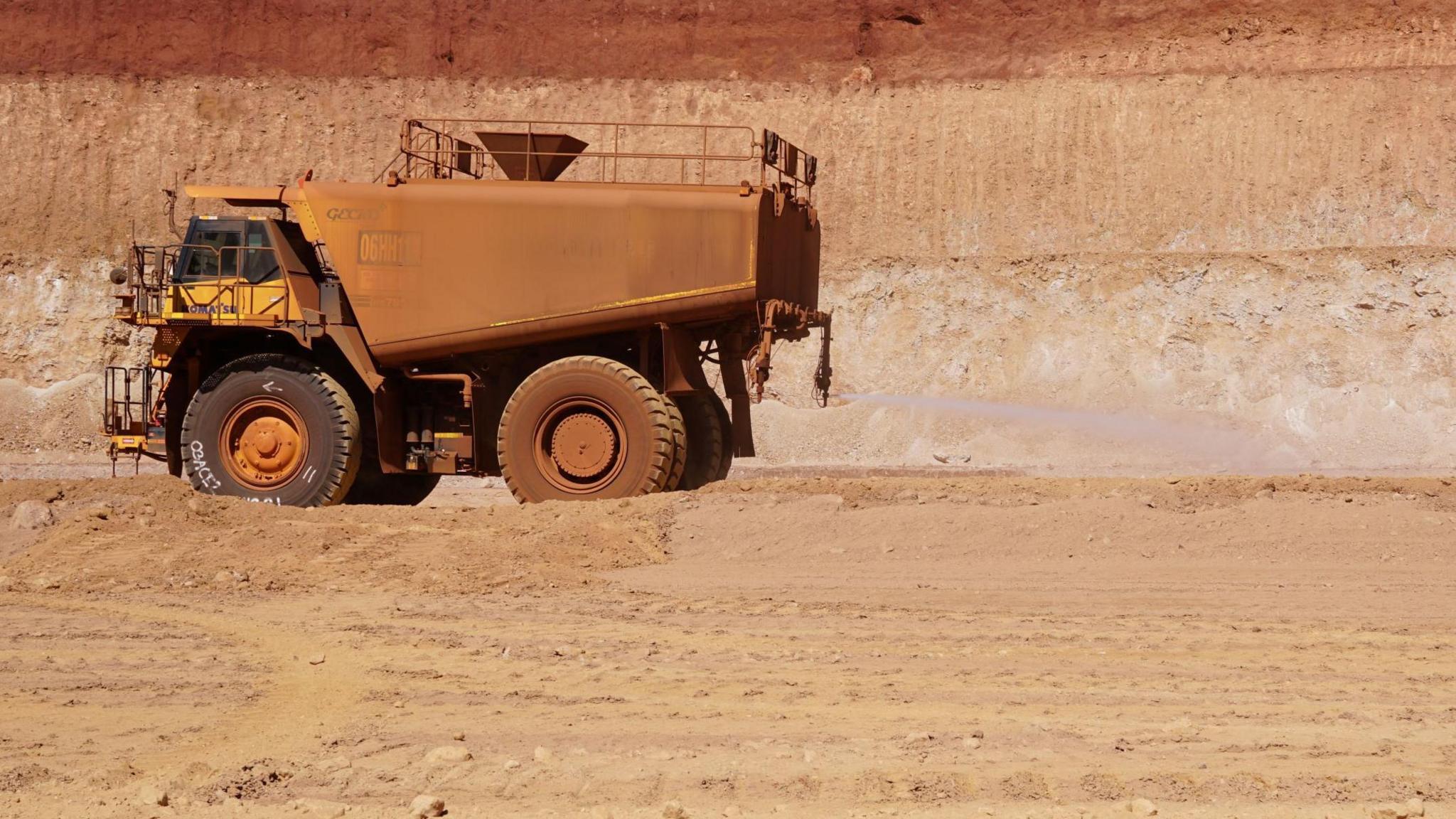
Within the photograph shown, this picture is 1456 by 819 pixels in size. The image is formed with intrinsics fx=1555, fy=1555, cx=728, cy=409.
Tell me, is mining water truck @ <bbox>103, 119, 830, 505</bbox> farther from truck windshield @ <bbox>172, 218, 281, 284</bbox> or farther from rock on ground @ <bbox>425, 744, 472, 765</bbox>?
rock on ground @ <bbox>425, 744, 472, 765</bbox>

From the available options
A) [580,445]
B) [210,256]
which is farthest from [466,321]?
[210,256]

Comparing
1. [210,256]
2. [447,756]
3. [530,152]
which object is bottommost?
[447,756]

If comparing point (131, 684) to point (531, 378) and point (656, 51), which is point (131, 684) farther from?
point (656, 51)

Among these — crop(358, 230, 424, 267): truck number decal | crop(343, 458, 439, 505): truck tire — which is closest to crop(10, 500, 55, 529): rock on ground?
crop(343, 458, 439, 505): truck tire

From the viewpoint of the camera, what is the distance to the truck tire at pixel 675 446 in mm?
A: 14312

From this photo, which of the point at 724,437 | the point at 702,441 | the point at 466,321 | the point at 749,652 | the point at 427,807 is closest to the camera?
the point at 427,807

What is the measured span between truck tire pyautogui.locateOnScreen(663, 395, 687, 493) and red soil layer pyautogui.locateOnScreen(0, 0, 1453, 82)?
20276 mm

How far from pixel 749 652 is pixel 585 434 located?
6.21 metres

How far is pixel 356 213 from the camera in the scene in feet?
47.3

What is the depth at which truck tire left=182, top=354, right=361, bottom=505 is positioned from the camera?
47.7 ft

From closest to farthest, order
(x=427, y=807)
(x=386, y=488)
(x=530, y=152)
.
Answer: (x=427, y=807) → (x=530, y=152) → (x=386, y=488)

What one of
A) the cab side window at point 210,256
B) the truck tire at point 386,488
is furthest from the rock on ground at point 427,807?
the cab side window at point 210,256

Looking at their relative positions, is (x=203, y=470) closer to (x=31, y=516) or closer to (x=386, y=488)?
(x=31, y=516)

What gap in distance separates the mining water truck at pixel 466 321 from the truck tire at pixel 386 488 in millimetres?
627
